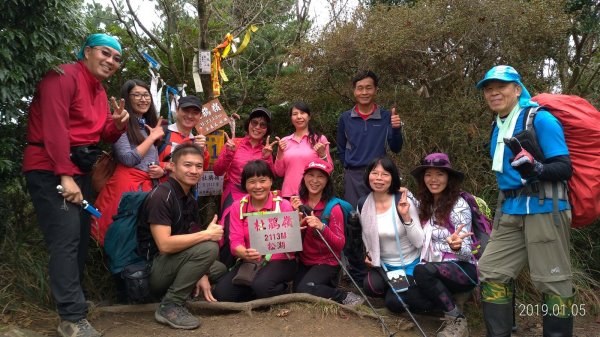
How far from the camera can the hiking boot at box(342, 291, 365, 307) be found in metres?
4.76

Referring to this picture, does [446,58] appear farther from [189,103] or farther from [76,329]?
[76,329]

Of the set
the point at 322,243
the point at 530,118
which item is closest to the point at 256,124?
the point at 322,243

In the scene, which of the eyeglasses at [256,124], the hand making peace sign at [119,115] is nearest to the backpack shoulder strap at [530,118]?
the eyeglasses at [256,124]

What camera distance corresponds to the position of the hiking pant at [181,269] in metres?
4.18

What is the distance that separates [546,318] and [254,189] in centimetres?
264

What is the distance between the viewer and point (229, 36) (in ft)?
19.3

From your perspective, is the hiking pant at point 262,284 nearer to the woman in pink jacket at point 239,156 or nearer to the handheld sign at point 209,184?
the woman in pink jacket at point 239,156

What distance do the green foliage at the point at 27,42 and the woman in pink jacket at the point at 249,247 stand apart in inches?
76.5

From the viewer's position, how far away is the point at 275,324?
4.32 metres

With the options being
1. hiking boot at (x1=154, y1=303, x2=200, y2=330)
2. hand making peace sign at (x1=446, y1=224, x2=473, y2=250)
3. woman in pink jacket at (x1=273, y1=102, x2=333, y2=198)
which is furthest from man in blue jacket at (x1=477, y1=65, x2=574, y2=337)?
hiking boot at (x1=154, y1=303, x2=200, y2=330)

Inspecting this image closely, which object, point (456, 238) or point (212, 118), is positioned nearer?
point (456, 238)

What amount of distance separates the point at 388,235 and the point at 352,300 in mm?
829

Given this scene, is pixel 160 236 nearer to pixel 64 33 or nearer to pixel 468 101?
pixel 64 33

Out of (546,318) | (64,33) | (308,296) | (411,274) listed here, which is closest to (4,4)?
(64,33)
